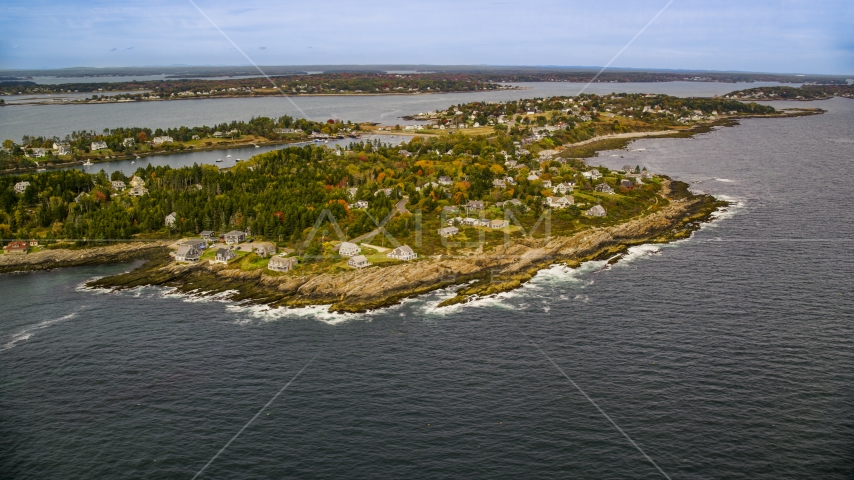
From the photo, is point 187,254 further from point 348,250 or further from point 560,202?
point 560,202

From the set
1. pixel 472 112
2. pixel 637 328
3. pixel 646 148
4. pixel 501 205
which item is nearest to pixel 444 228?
pixel 501 205

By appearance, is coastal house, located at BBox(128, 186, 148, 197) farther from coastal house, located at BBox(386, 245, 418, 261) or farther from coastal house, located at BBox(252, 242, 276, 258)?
coastal house, located at BBox(386, 245, 418, 261)

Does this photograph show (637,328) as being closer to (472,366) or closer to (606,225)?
(472,366)

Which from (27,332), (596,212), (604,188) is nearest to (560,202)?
(596,212)

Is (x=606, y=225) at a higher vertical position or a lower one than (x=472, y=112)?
lower

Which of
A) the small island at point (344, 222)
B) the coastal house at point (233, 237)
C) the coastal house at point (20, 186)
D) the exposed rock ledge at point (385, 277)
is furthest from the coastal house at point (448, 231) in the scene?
the coastal house at point (20, 186)

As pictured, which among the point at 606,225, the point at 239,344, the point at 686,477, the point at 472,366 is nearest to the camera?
the point at 686,477
